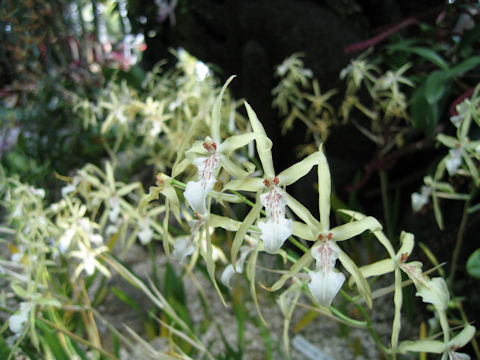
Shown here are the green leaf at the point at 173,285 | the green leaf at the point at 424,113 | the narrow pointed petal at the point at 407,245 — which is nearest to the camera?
the narrow pointed petal at the point at 407,245

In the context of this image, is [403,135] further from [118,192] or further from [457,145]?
[118,192]

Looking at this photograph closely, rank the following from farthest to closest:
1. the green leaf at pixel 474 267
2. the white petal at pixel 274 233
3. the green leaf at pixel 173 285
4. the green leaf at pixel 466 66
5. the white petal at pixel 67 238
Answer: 1. the green leaf at pixel 173 285
2. the green leaf at pixel 466 66
3. the white petal at pixel 67 238
4. the green leaf at pixel 474 267
5. the white petal at pixel 274 233

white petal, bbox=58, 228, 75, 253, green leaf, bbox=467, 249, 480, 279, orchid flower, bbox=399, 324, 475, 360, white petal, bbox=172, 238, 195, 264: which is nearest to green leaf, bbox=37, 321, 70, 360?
white petal, bbox=58, 228, 75, 253

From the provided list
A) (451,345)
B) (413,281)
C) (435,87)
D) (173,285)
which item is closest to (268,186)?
(413,281)

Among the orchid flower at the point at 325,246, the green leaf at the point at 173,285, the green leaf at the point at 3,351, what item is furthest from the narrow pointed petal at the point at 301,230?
the green leaf at the point at 173,285

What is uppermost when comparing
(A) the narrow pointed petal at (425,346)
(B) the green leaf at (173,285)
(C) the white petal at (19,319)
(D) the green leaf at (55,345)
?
(A) the narrow pointed petal at (425,346)

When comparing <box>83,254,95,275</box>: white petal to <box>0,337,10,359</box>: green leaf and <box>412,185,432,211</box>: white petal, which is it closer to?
<box>0,337,10,359</box>: green leaf

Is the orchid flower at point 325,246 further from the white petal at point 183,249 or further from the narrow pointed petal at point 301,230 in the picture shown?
the white petal at point 183,249
